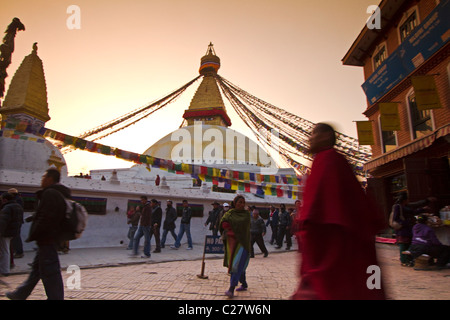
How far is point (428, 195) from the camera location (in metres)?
8.87

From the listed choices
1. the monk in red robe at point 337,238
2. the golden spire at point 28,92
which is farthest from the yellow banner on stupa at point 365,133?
the golden spire at point 28,92

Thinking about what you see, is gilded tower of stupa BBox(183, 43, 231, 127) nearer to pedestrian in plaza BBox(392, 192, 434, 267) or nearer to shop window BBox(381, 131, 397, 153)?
shop window BBox(381, 131, 397, 153)

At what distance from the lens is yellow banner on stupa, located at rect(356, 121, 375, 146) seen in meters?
11.8

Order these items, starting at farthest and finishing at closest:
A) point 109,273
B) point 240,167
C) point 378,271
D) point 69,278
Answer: point 240,167 < point 109,273 < point 69,278 < point 378,271

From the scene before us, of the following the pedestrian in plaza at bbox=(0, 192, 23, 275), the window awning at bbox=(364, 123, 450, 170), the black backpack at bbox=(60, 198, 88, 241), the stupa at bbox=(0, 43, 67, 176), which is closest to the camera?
the black backpack at bbox=(60, 198, 88, 241)

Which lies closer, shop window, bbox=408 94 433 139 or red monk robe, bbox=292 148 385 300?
red monk robe, bbox=292 148 385 300

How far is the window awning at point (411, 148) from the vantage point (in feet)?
27.0

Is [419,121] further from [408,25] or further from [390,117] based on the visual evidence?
[408,25]

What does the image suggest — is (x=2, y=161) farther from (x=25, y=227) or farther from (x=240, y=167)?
(x=240, y=167)

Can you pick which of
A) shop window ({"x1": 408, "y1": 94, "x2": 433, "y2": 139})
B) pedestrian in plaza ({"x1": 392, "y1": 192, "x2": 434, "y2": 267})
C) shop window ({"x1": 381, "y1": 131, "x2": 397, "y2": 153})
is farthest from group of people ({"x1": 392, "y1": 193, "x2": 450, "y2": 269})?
shop window ({"x1": 381, "y1": 131, "x2": 397, "y2": 153})

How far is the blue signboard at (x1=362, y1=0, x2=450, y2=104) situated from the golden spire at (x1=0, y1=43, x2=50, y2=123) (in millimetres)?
16411

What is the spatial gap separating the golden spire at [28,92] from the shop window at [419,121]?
1735cm

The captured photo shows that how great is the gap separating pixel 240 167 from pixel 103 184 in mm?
11961
